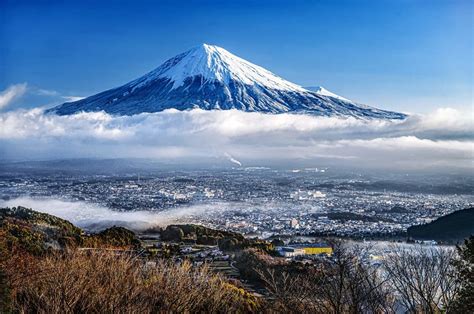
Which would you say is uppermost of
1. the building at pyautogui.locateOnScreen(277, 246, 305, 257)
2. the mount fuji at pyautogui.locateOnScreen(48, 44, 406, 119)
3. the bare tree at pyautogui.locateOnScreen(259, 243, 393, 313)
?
the mount fuji at pyautogui.locateOnScreen(48, 44, 406, 119)

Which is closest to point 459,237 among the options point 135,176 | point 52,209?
point 52,209

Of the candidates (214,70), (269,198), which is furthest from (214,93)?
(269,198)

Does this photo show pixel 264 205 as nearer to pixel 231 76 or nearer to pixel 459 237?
pixel 459 237

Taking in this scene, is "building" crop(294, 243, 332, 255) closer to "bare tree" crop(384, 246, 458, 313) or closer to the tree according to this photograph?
"bare tree" crop(384, 246, 458, 313)

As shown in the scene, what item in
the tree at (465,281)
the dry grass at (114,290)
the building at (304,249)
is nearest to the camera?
the tree at (465,281)

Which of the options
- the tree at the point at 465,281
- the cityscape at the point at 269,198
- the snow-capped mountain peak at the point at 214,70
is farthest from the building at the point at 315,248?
the snow-capped mountain peak at the point at 214,70

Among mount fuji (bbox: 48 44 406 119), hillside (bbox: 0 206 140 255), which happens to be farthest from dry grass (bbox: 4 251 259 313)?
mount fuji (bbox: 48 44 406 119)

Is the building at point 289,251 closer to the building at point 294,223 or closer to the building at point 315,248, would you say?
the building at point 315,248

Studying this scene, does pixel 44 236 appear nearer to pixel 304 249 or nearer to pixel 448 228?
pixel 304 249
